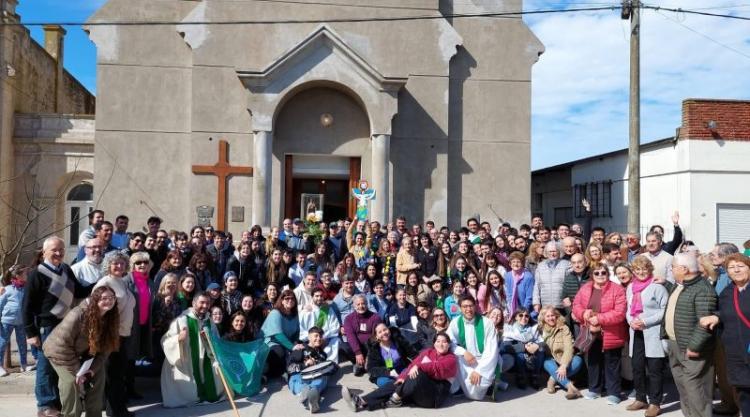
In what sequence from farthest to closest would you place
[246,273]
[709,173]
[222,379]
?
[709,173], [246,273], [222,379]

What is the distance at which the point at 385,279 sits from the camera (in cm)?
1009

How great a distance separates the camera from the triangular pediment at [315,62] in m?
14.2

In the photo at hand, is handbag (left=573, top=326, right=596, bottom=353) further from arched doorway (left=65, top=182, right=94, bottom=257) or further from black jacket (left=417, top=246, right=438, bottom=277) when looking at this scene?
arched doorway (left=65, top=182, right=94, bottom=257)

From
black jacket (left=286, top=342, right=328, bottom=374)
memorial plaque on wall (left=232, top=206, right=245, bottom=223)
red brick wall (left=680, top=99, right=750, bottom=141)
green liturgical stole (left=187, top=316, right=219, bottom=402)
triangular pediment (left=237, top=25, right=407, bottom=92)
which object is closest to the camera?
green liturgical stole (left=187, top=316, right=219, bottom=402)

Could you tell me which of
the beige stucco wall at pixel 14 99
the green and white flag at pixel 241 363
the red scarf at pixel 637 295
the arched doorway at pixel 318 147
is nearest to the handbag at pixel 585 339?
the red scarf at pixel 637 295

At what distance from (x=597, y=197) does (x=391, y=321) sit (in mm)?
14639

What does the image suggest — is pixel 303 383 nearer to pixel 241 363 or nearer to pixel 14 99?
pixel 241 363

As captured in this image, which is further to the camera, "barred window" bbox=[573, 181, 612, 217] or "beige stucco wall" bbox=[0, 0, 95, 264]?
"barred window" bbox=[573, 181, 612, 217]

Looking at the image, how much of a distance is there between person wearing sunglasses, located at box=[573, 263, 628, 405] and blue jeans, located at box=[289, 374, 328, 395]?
10.5 feet

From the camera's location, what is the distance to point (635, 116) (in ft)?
43.1

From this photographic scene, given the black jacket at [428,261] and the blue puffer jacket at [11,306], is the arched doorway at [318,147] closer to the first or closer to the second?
the black jacket at [428,261]

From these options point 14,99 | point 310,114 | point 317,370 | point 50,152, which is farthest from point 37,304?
point 14,99

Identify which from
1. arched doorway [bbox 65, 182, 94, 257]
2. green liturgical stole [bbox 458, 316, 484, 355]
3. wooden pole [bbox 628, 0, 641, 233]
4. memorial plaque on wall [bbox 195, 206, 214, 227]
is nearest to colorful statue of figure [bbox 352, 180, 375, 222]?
memorial plaque on wall [bbox 195, 206, 214, 227]

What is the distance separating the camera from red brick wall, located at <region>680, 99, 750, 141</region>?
17.3 m
